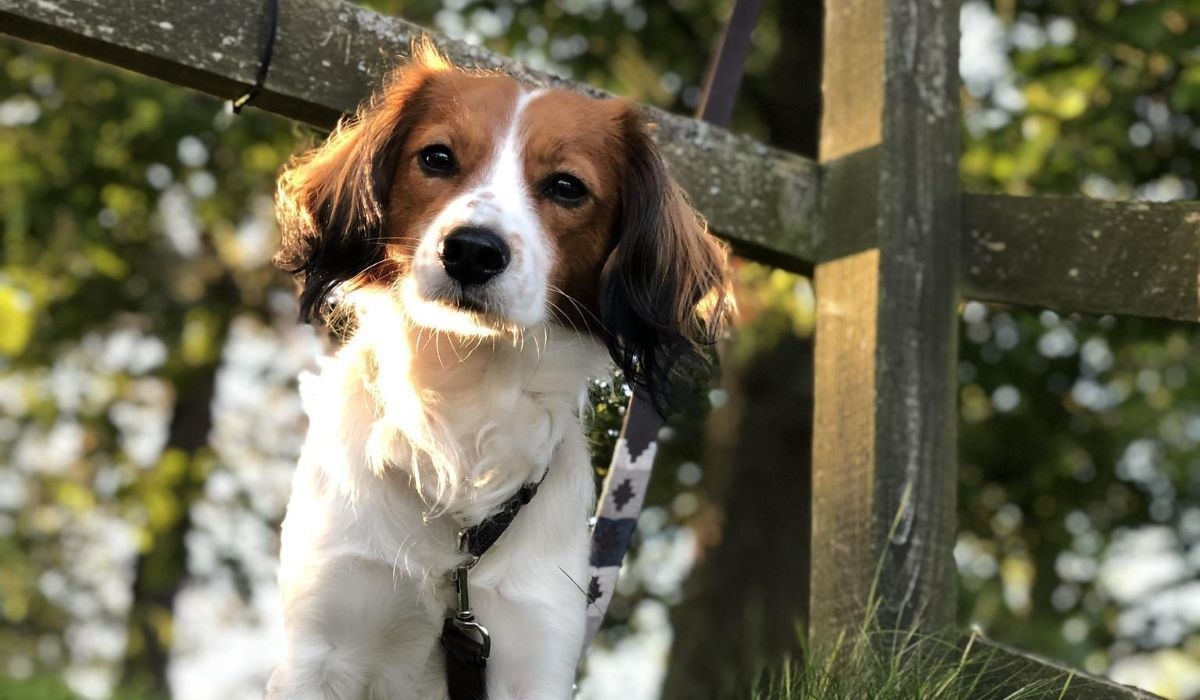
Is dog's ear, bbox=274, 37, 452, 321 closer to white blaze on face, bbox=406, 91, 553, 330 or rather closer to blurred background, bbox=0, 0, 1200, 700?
white blaze on face, bbox=406, 91, 553, 330

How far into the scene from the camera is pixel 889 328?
2.88m

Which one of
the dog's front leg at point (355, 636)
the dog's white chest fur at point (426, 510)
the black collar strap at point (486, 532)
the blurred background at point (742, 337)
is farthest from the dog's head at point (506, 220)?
the blurred background at point (742, 337)

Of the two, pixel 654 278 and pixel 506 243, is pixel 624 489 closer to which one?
pixel 654 278

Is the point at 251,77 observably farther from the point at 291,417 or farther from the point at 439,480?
the point at 291,417

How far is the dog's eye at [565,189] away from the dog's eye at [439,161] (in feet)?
0.55

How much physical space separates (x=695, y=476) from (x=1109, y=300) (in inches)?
178

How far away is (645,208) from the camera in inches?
103

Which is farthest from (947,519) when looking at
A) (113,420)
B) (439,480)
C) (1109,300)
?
(113,420)

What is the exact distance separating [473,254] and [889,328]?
1.05 meters

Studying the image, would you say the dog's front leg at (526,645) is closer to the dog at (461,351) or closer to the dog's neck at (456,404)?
Result: the dog at (461,351)

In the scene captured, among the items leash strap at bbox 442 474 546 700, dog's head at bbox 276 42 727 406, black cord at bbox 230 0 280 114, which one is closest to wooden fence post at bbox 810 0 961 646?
dog's head at bbox 276 42 727 406

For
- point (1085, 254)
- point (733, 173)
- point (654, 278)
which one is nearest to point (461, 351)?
point (654, 278)

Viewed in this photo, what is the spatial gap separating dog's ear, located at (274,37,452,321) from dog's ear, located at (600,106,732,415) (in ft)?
1.34

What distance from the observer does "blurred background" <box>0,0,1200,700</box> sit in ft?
20.8
